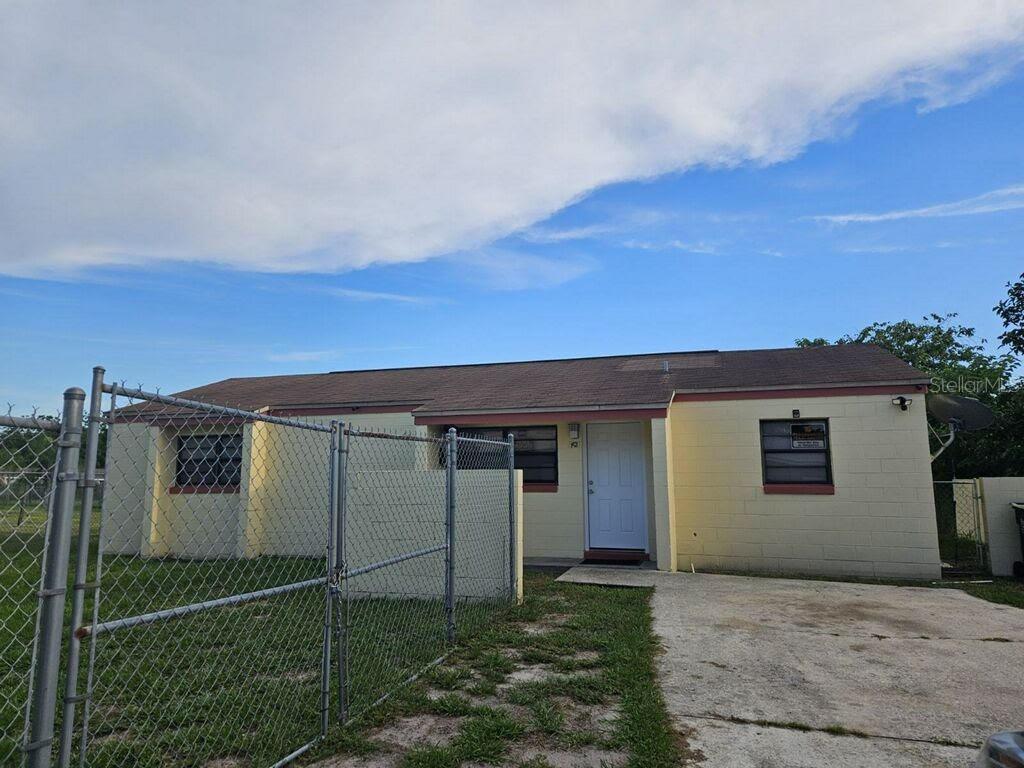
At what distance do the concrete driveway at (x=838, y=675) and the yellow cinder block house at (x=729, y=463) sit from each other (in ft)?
6.41

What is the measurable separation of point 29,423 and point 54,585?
1.87ft

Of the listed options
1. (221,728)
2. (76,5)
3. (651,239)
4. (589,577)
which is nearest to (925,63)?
(651,239)

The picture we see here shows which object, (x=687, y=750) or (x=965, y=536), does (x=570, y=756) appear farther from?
(x=965, y=536)

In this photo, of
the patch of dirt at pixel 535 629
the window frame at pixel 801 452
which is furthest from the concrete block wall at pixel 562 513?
the patch of dirt at pixel 535 629

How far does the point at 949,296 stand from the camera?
21.6 metres

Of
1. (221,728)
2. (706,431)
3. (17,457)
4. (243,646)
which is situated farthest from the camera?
(706,431)

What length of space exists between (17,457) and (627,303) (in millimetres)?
15067

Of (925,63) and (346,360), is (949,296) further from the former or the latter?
(346,360)

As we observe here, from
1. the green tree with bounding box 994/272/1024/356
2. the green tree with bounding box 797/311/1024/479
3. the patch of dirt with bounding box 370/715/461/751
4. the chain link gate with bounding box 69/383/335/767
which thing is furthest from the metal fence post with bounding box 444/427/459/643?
the green tree with bounding box 994/272/1024/356

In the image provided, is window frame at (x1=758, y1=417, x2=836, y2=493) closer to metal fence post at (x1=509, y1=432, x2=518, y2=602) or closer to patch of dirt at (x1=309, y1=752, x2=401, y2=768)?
metal fence post at (x1=509, y1=432, x2=518, y2=602)

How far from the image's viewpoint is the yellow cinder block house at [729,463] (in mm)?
9609

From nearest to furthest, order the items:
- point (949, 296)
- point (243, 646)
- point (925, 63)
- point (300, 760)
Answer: point (300, 760) → point (243, 646) → point (925, 63) → point (949, 296)

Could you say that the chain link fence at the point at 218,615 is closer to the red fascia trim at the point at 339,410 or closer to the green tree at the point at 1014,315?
the red fascia trim at the point at 339,410

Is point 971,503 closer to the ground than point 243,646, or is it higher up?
higher up
